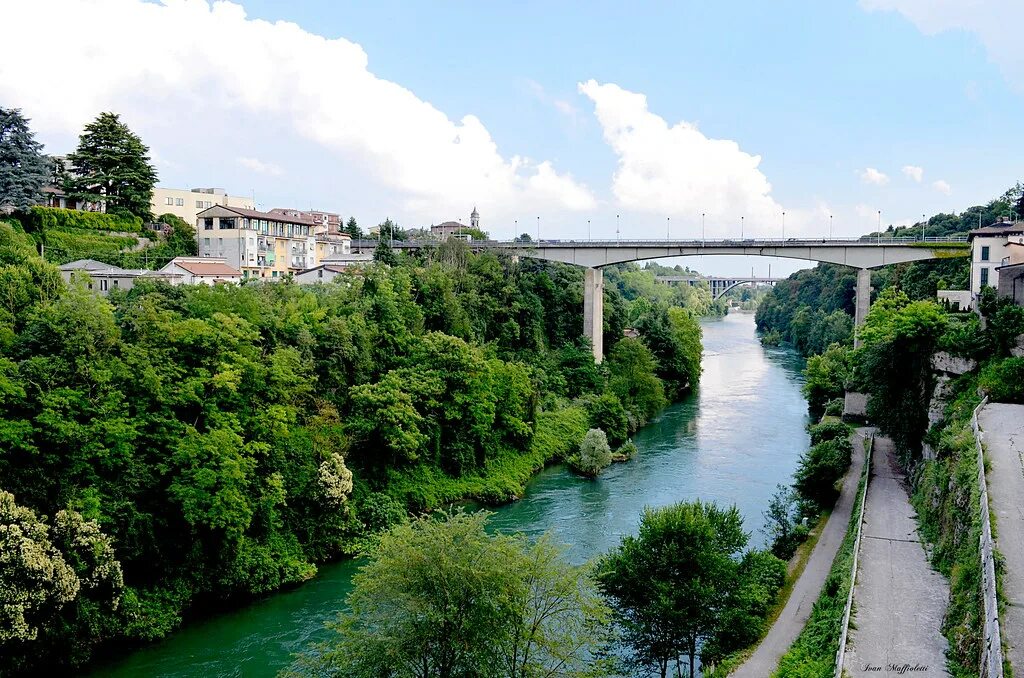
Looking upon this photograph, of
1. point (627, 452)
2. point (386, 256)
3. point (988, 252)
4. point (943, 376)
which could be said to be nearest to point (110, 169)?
point (386, 256)

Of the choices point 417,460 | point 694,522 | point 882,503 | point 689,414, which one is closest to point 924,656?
point 694,522

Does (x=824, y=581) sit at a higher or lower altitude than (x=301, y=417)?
lower

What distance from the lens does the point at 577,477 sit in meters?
31.0

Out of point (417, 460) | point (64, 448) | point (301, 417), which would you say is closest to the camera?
point (64, 448)

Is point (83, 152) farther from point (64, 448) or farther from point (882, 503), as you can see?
point (882, 503)

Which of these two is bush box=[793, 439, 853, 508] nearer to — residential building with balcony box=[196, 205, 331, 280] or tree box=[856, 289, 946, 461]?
tree box=[856, 289, 946, 461]

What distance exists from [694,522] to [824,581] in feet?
17.2

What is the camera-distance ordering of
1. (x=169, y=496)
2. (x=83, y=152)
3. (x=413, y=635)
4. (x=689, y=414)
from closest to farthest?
(x=413, y=635)
(x=169, y=496)
(x=83, y=152)
(x=689, y=414)

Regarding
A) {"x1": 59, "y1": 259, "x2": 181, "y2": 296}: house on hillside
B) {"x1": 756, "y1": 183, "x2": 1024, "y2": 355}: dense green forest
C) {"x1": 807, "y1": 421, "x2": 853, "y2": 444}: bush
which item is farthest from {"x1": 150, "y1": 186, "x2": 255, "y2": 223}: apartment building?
{"x1": 756, "y1": 183, "x2": 1024, "y2": 355}: dense green forest

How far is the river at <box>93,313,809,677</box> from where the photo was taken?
17.5m

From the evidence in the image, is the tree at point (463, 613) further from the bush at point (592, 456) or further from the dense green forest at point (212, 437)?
the bush at point (592, 456)

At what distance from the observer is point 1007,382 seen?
22906 mm

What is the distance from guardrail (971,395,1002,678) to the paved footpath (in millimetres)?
195

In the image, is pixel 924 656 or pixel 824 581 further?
pixel 824 581
